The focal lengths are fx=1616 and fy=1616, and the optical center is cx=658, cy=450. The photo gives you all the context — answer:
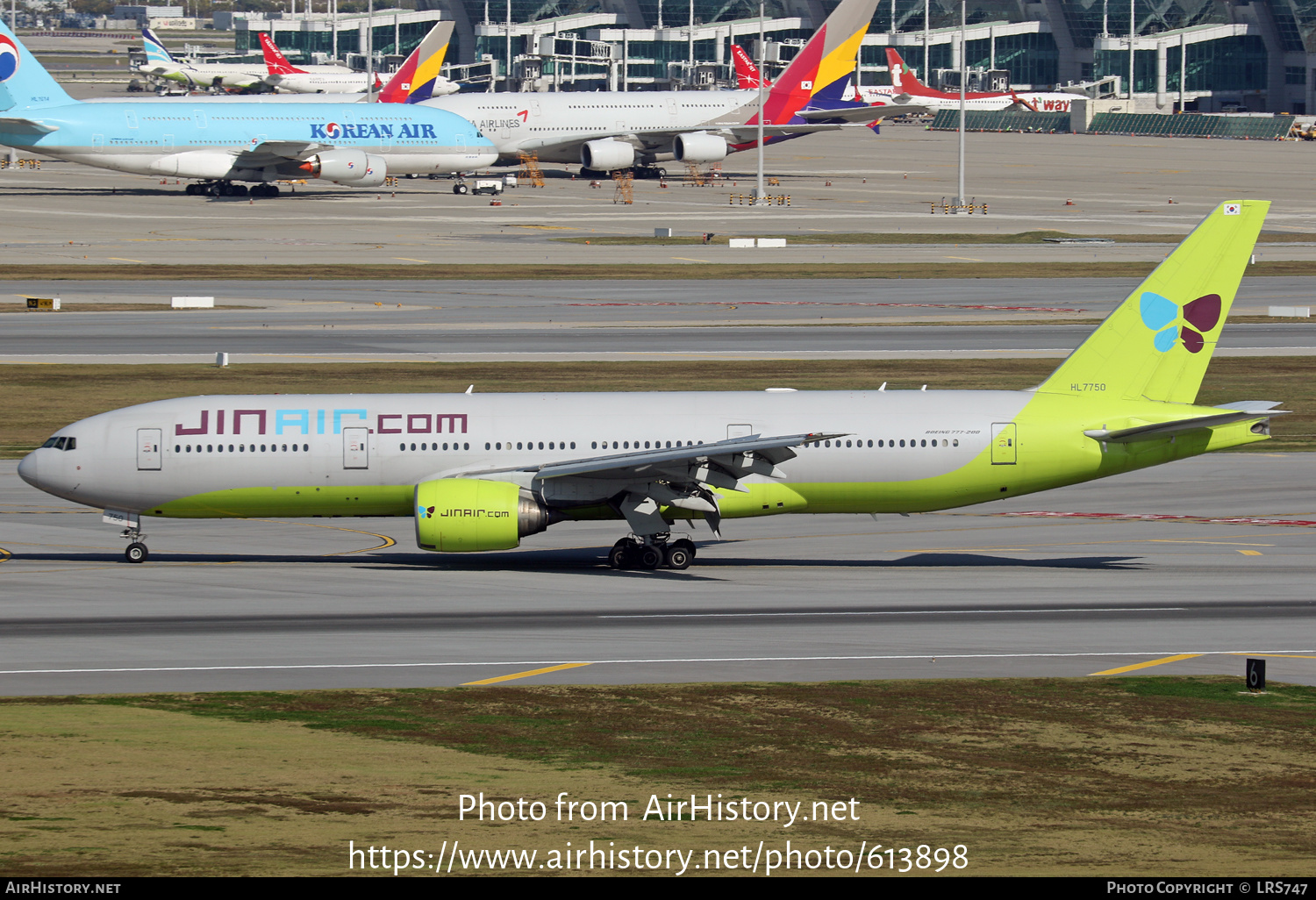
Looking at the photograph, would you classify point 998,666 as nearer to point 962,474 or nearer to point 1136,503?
point 962,474

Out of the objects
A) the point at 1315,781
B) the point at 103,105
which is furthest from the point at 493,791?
the point at 103,105

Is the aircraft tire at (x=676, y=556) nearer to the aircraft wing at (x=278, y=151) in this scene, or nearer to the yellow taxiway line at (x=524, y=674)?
the yellow taxiway line at (x=524, y=674)

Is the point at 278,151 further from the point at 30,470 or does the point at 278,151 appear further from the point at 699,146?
the point at 30,470

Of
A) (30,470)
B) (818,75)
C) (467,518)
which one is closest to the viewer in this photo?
(467,518)

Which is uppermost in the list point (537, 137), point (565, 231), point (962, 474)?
point (537, 137)

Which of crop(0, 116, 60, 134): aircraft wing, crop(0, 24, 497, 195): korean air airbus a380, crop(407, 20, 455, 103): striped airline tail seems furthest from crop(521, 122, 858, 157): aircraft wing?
crop(0, 116, 60, 134): aircraft wing

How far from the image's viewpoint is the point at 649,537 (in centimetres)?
3800

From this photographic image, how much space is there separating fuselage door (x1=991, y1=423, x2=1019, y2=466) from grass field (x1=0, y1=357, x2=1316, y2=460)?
64.1ft

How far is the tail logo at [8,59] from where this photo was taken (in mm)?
122688

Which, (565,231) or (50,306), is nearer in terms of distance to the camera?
(50,306)

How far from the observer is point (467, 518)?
36.1 metres

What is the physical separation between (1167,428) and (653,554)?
12.1 m

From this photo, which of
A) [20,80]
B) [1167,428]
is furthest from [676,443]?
[20,80]
